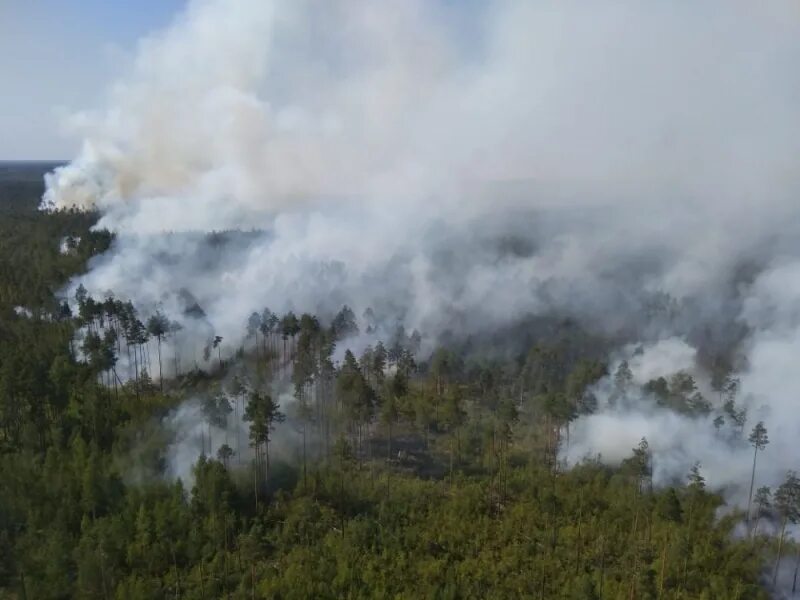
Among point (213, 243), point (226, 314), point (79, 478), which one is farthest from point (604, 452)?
point (213, 243)

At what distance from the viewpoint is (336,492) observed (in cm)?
6575

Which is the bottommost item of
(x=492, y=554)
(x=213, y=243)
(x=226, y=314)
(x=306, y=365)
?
(x=492, y=554)

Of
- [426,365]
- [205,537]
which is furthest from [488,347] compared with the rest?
[205,537]

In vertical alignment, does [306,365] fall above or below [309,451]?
above

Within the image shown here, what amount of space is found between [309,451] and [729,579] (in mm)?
45208

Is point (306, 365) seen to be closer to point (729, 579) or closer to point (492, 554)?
point (492, 554)

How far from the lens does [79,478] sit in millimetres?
61656

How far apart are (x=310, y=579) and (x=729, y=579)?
36381mm

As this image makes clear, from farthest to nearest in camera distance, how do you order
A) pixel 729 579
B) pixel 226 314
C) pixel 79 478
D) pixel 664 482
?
pixel 226 314 → pixel 664 482 → pixel 79 478 → pixel 729 579

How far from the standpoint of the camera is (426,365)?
108m

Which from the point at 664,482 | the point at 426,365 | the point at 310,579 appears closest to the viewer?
A: the point at 310,579

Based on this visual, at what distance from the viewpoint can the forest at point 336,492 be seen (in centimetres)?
5297

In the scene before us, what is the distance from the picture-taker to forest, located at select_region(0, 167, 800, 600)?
5297 centimetres

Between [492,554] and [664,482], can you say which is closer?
[492,554]
